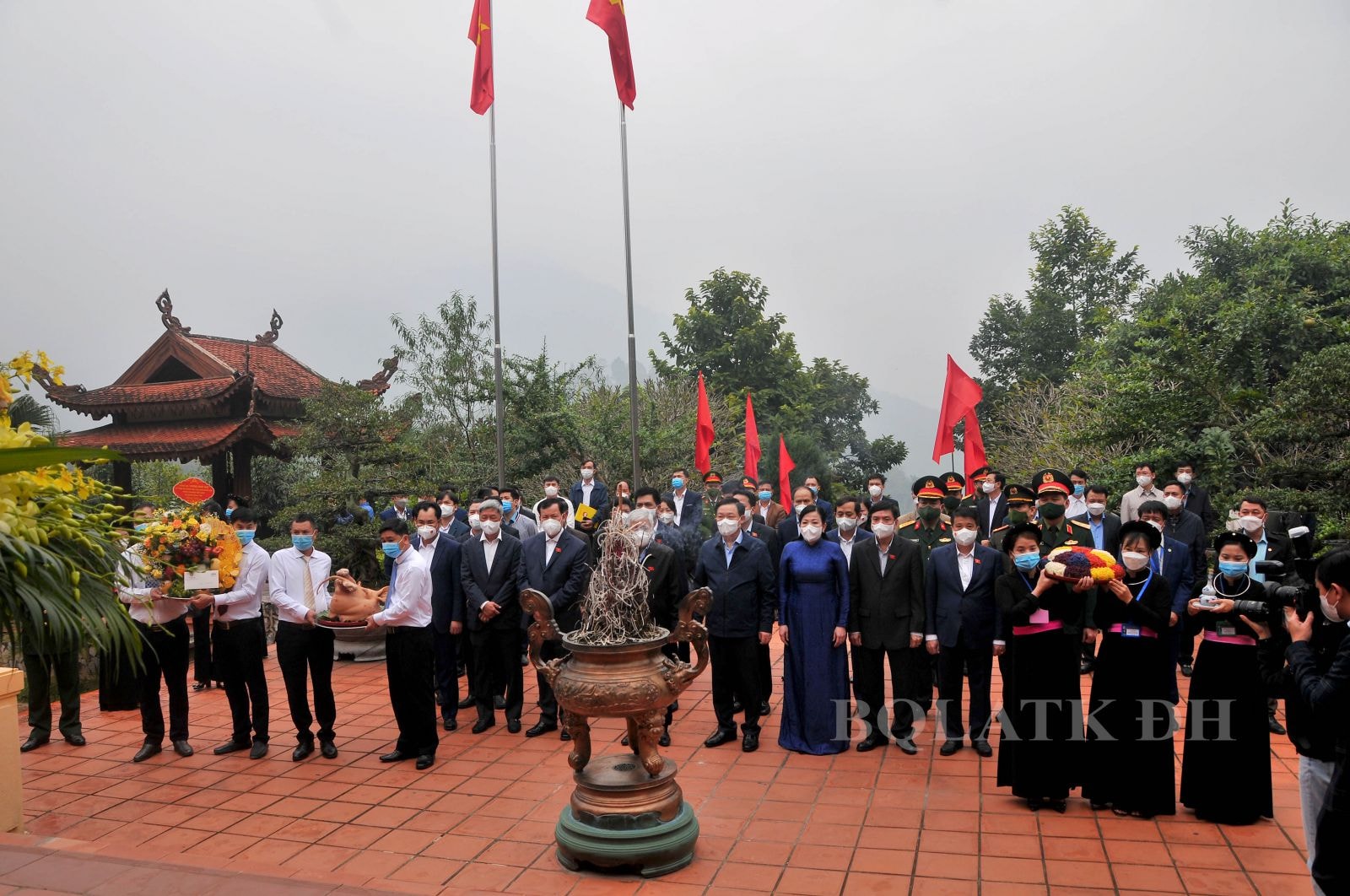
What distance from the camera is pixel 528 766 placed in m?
6.37

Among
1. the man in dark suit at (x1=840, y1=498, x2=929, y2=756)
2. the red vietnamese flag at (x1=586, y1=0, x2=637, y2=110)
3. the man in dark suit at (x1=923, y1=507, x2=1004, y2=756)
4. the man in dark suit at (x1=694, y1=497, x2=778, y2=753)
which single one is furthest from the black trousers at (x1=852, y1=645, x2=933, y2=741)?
the red vietnamese flag at (x1=586, y1=0, x2=637, y2=110)

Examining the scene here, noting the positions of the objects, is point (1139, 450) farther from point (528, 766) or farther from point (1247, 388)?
point (528, 766)

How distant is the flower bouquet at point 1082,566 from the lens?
502 cm

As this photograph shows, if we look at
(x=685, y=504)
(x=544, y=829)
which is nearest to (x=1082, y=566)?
(x=544, y=829)

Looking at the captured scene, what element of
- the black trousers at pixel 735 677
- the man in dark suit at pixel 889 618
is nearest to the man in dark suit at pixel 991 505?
the man in dark suit at pixel 889 618

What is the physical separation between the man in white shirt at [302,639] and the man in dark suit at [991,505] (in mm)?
5733

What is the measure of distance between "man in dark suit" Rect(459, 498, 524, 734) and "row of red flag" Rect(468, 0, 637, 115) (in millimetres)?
7499

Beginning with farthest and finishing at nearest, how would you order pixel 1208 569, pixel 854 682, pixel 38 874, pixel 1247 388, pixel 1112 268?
pixel 1112 268 < pixel 1247 388 < pixel 1208 569 < pixel 854 682 < pixel 38 874

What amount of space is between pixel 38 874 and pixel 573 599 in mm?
3782

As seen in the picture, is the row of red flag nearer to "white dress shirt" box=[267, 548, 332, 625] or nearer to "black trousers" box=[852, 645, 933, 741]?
"white dress shirt" box=[267, 548, 332, 625]

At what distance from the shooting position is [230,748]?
692 cm

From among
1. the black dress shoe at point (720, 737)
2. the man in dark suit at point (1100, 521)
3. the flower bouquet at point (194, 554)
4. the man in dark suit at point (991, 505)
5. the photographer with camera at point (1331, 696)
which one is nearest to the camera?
the photographer with camera at point (1331, 696)

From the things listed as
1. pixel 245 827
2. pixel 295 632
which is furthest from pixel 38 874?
pixel 295 632

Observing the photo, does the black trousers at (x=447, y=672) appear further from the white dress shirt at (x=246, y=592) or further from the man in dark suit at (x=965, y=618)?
the man in dark suit at (x=965, y=618)
